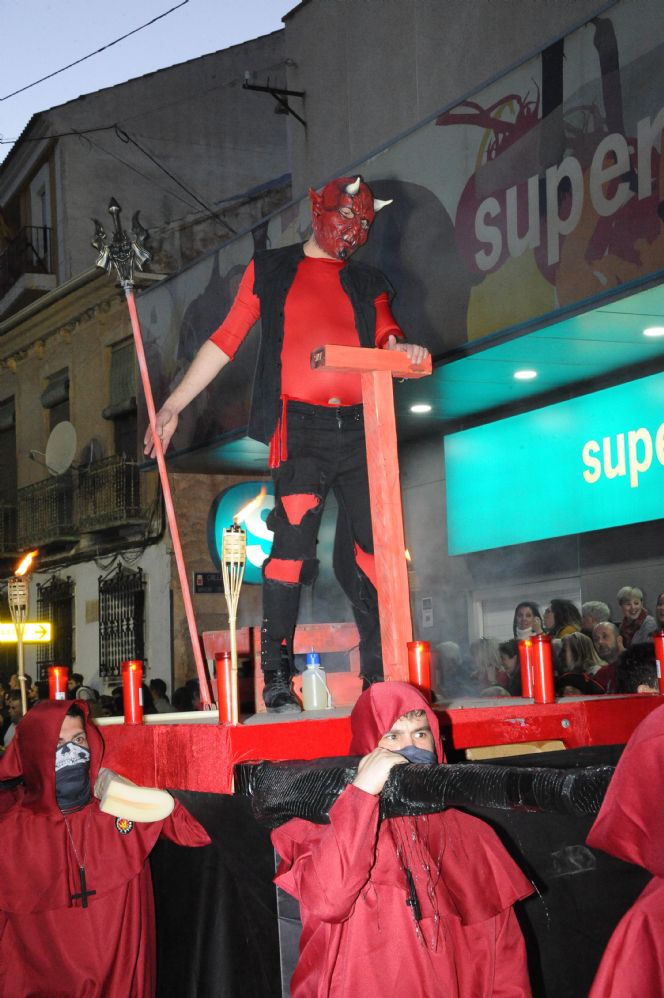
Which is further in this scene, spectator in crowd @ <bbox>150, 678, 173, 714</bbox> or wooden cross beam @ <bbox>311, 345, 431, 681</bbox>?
spectator in crowd @ <bbox>150, 678, 173, 714</bbox>

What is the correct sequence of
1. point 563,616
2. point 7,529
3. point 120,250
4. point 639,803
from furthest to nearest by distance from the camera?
point 7,529 → point 563,616 → point 120,250 → point 639,803

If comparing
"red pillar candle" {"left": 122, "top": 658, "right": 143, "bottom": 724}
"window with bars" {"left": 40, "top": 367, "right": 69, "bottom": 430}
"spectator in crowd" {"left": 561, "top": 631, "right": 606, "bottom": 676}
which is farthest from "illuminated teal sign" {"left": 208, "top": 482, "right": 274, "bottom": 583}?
"window with bars" {"left": 40, "top": 367, "right": 69, "bottom": 430}

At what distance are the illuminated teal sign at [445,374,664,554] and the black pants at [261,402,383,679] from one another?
408cm

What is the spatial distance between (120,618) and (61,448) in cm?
363

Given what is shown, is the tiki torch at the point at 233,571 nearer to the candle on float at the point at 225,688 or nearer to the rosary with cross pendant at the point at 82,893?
the candle on float at the point at 225,688

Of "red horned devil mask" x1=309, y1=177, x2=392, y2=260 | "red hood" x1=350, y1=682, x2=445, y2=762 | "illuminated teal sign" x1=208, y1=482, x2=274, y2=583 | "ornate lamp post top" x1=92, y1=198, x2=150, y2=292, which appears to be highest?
"ornate lamp post top" x1=92, y1=198, x2=150, y2=292

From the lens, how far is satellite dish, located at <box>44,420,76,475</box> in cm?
1900

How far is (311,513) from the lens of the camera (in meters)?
4.23

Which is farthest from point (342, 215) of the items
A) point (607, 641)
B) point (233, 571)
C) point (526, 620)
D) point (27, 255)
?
point (27, 255)

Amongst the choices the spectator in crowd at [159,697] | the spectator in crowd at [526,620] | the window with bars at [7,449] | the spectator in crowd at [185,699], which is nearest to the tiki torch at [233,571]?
the spectator in crowd at [526,620]

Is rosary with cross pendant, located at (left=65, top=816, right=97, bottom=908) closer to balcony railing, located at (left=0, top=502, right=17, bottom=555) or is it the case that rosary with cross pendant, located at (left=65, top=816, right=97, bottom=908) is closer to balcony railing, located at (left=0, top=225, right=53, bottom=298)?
balcony railing, located at (left=0, top=502, right=17, bottom=555)

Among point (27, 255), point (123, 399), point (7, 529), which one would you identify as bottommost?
point (7, 529)

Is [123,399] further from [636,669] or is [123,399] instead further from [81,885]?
[81,885]

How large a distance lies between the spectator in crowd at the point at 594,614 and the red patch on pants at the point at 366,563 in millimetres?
5082
